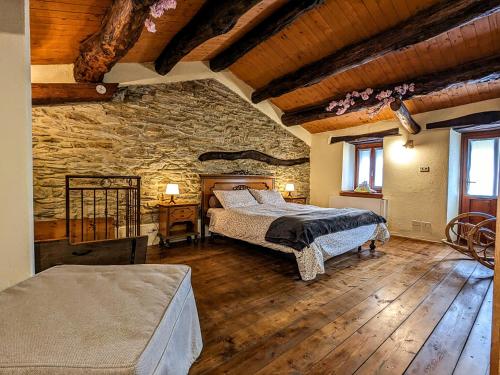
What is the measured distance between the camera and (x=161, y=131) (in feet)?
13.7

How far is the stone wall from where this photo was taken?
329 centimetres

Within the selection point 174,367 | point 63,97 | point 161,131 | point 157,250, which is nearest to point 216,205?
point 157,250

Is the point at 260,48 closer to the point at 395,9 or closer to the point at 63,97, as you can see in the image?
the point at 395,9

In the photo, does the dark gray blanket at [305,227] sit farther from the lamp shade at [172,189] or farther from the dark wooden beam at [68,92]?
the dark wooden beam at [68,92]

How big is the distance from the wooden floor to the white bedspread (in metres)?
0.18

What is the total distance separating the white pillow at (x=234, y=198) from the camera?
4.25 m

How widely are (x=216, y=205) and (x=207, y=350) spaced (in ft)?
9.93

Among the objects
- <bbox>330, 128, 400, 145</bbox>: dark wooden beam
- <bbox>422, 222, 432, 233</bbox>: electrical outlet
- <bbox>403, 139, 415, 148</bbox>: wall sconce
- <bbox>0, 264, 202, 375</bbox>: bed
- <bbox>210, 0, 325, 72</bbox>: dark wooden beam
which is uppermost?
<bbox>210, 0, 325, 72</bbox>: dark wooden beam

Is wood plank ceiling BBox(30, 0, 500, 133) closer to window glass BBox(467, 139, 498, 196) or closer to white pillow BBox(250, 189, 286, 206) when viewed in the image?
window glass BBox(467, 139, 498, 196)

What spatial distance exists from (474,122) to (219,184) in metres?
4.22

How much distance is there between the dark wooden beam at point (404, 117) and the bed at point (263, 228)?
1.75 meters

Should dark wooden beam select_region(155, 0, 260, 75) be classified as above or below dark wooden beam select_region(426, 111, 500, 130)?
above

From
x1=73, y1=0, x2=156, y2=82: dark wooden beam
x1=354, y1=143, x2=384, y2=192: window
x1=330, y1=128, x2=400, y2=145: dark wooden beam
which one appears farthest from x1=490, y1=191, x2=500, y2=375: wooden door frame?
x1=354, y1=143, x2=384, y2=192: window

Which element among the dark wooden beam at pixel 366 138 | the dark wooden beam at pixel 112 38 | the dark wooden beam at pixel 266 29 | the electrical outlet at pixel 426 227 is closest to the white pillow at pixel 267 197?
the dark wooden beam at pixel 366 138
